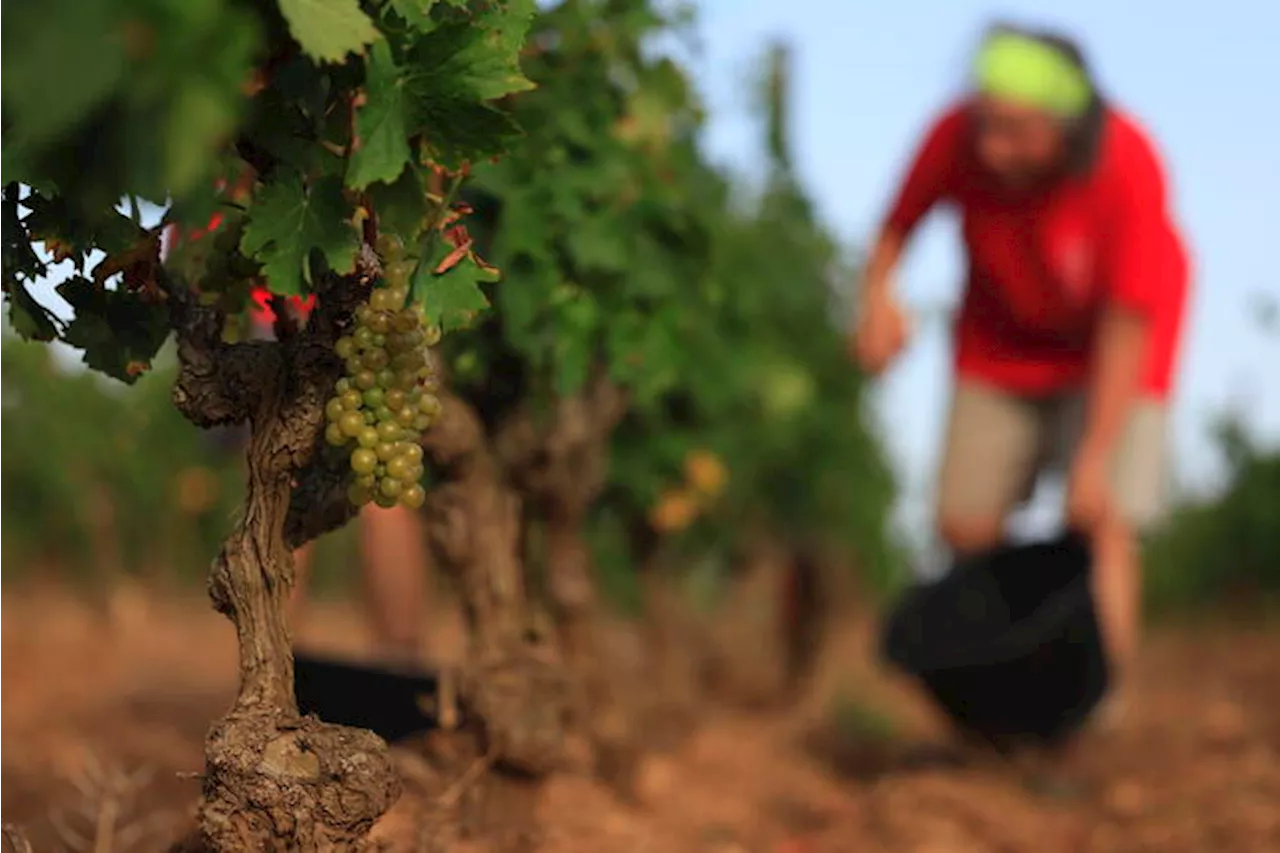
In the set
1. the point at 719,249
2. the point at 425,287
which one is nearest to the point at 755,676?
the point at 719,249

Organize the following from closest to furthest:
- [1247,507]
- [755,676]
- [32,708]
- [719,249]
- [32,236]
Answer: [32,236] → [719,249] → [32,708] → [755,676] → [1247,507]

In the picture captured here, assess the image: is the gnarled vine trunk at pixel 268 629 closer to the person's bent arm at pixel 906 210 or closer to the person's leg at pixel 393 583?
the person's leg at pixel 393 583

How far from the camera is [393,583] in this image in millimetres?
5160

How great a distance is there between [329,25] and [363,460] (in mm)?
612

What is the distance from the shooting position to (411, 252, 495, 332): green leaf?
2096 millimetres

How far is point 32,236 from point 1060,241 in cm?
359

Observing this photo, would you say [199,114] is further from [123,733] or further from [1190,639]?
[1190,639]

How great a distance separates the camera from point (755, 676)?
7.77m

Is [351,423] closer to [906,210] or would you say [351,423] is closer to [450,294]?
[450,294]

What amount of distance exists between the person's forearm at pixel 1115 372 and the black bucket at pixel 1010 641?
43cm

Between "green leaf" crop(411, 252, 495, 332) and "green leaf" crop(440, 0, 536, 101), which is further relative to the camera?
"green leaf" crop(411, 252, 495, 332)

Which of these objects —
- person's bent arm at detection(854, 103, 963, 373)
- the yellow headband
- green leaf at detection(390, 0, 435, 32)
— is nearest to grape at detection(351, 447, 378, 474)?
green leaf at detection(390, 0, 435, 32)

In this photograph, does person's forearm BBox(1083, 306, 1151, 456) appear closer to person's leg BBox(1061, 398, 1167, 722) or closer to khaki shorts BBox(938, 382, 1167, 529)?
person's leg BBox(1061, 398, 1167, 722)

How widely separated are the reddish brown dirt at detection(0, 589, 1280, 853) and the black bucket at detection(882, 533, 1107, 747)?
0.75 ft
